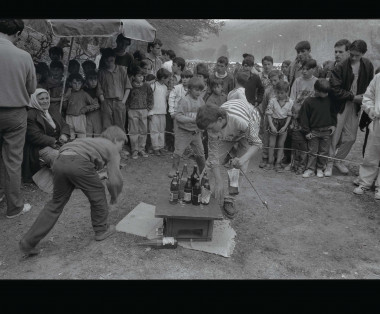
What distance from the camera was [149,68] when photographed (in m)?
7.36

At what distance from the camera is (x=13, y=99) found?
4188mm

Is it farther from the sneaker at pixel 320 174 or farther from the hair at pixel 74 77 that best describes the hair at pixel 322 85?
the hair at pixel 74 77

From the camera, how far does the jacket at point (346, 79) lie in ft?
20.9

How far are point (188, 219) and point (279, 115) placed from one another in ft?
12.1

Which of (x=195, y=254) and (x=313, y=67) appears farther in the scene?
(x=313, y=67)

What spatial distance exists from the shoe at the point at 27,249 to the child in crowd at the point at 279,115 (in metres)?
4.78

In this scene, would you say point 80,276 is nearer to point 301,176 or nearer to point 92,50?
point 301,176

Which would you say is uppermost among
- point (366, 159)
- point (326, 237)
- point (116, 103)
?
point (116, 103)

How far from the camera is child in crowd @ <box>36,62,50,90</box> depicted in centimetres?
630

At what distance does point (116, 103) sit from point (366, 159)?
184 inches

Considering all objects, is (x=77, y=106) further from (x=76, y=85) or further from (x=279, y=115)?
(x=279, y=115)

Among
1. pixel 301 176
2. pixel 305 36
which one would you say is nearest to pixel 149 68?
pixel 301 176

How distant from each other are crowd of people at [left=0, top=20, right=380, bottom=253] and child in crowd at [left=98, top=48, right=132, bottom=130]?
0.8 inches

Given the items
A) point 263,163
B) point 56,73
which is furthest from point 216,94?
point 56,73
